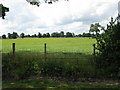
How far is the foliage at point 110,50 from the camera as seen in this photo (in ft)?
31.2

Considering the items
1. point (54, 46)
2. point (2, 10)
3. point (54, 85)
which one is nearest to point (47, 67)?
point (54, 85)

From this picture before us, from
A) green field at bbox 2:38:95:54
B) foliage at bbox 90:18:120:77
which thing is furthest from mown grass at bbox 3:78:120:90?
green field at bbox 2:38:95:54

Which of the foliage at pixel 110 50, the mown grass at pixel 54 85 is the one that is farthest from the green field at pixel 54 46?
the mown grass at pixel 54 85

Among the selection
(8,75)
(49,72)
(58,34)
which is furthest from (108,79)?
(58,34)

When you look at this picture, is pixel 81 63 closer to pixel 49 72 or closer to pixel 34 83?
pixel 49 72

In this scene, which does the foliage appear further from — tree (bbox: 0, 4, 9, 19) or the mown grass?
tree (bbox: 0, 4, 9, 19)

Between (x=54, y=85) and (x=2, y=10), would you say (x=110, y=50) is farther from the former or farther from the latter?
(x=2, y=10)

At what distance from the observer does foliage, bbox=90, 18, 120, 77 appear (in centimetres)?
950

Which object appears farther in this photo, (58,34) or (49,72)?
(58,34)

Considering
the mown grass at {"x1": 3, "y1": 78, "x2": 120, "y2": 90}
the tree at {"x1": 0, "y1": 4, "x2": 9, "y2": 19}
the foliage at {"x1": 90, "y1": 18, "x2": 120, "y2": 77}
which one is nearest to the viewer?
the mown grass at {"x1": 3, "y1": 78, "x2": 120, "y2": 90}

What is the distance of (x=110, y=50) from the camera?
982 centimetres

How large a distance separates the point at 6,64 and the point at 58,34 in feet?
261

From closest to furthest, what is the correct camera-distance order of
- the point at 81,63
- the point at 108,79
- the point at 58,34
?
the point at 108,79 → the point at 81,63 → the point at 58,34

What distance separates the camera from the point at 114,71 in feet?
31.2
